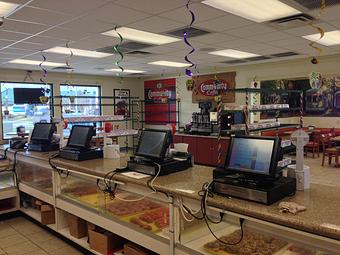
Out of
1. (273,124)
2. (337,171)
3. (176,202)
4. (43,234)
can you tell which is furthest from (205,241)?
(337,171)

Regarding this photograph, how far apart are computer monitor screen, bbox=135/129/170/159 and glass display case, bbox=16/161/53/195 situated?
5.25 feet

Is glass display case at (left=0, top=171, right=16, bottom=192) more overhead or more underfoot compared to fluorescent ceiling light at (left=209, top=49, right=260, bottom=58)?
more underfoot

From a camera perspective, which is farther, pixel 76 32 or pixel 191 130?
pixel 191 130

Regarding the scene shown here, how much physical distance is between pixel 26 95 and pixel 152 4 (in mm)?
7242

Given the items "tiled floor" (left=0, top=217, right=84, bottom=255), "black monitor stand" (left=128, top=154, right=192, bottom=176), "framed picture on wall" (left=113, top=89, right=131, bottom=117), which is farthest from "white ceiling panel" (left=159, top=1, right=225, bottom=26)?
"framed picture on wall" (left=113, top=89, right=131, bottom=117)

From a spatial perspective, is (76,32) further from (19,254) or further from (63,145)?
(19,254)

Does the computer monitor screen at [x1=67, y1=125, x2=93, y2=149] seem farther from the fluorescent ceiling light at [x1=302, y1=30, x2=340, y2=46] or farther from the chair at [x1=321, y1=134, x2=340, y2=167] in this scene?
the chair at [x1=321, y1=134, x2=340, y2=167]

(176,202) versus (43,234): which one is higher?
(176,202)

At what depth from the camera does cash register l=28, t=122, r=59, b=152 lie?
4262 millimetres

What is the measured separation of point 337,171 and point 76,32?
6428 mm

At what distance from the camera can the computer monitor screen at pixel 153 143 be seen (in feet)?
8.45

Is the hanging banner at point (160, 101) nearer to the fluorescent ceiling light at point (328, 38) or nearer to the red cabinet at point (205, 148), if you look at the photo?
the red cabinet at point (205, 148)

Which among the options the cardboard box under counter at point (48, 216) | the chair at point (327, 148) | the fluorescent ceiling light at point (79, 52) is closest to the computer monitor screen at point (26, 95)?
the fluorescent ceiling light at point (79, 52)

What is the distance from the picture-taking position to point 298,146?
2.02 metres
